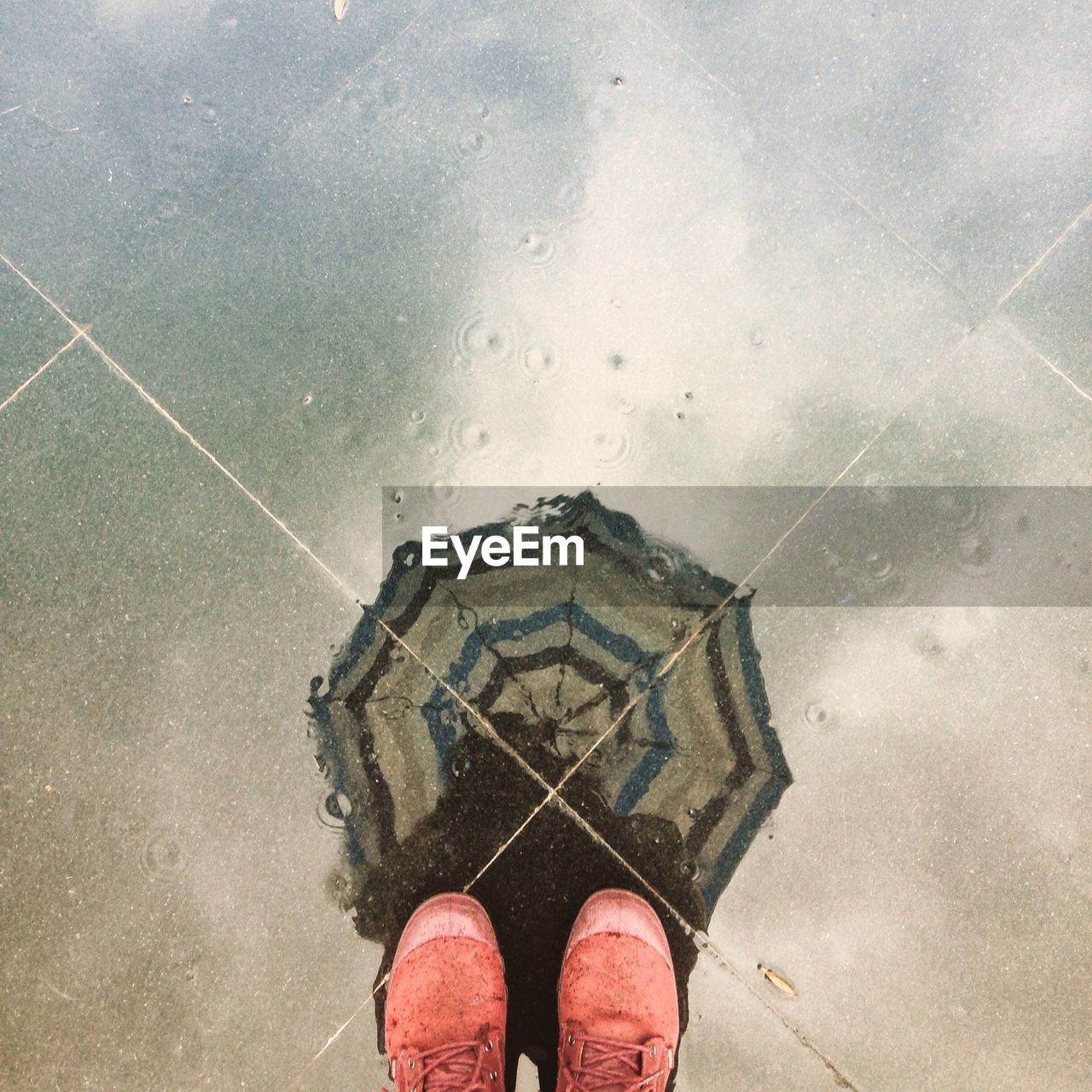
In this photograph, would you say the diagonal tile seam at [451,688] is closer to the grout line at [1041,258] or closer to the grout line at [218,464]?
the grout line at [218,464]

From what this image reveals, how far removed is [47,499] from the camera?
196 cm

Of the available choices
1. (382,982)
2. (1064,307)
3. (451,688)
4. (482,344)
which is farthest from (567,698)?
(1064,307)

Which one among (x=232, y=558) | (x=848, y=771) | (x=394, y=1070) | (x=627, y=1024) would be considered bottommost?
(x=394, y=1070)

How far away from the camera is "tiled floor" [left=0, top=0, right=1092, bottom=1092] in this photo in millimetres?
1890

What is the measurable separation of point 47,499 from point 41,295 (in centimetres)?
65

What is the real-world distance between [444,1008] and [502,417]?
1.75 m

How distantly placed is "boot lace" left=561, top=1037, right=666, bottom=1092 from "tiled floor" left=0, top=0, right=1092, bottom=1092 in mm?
151

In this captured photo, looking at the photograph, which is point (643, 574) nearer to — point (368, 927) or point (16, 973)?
point (368, 927)

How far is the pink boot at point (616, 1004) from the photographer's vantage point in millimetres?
1821

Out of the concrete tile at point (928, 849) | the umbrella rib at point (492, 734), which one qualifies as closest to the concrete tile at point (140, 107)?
the umbrella rib at point (492, 734)

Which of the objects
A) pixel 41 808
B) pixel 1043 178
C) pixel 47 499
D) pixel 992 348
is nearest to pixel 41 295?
pixel 47 499

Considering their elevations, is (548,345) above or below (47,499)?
above

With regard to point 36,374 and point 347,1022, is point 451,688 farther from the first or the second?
point 36,374

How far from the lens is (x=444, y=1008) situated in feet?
6.03
